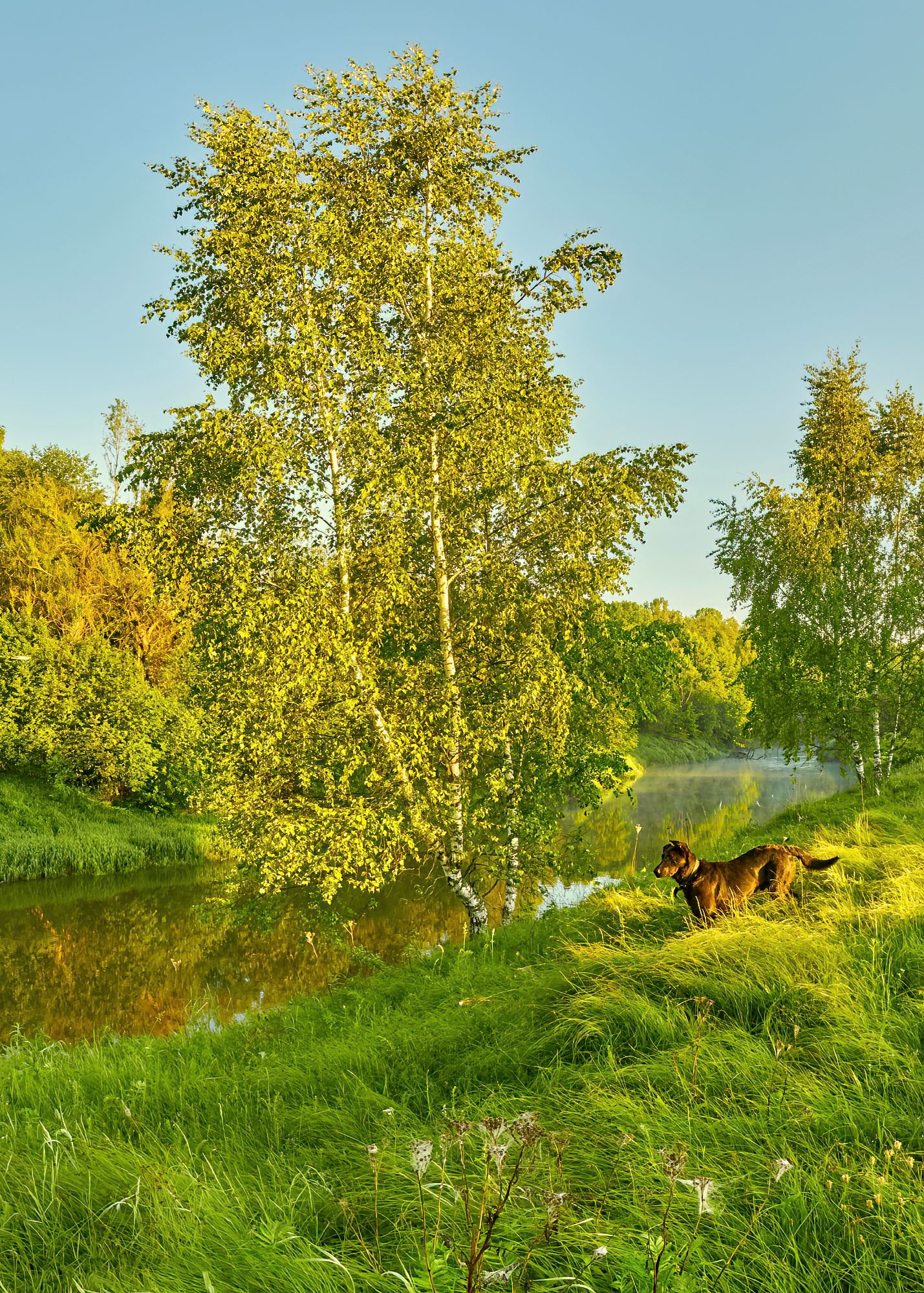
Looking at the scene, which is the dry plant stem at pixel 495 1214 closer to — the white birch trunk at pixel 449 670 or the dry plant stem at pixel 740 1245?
the dry plant stem at pixel 740 1245

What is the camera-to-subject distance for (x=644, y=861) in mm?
20312

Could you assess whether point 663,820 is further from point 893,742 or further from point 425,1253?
point 425,1253

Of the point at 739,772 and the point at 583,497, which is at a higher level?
the point at 583,497

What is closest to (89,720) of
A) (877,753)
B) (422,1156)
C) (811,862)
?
(877,753)

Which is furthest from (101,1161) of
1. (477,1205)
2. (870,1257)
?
(870,1257)

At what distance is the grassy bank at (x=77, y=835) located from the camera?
2130 centimetres

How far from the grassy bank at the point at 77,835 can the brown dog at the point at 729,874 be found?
20180mm

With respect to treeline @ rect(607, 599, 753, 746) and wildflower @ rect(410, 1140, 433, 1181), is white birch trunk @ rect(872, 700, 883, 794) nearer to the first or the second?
treeline @ rect(607, 599, 753, 746)

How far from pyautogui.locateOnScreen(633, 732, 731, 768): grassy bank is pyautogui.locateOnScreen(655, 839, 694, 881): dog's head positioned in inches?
2162

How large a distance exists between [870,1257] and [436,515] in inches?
412

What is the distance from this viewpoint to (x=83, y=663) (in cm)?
2547

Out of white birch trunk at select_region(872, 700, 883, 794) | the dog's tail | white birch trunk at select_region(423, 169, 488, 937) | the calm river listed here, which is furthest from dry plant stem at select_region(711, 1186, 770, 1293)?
white birch trunk at select_region(872, 700, 883, 794)

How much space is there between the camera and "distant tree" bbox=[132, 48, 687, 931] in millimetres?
10039

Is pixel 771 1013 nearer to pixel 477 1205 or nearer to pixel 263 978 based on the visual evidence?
pixel 477 1205
